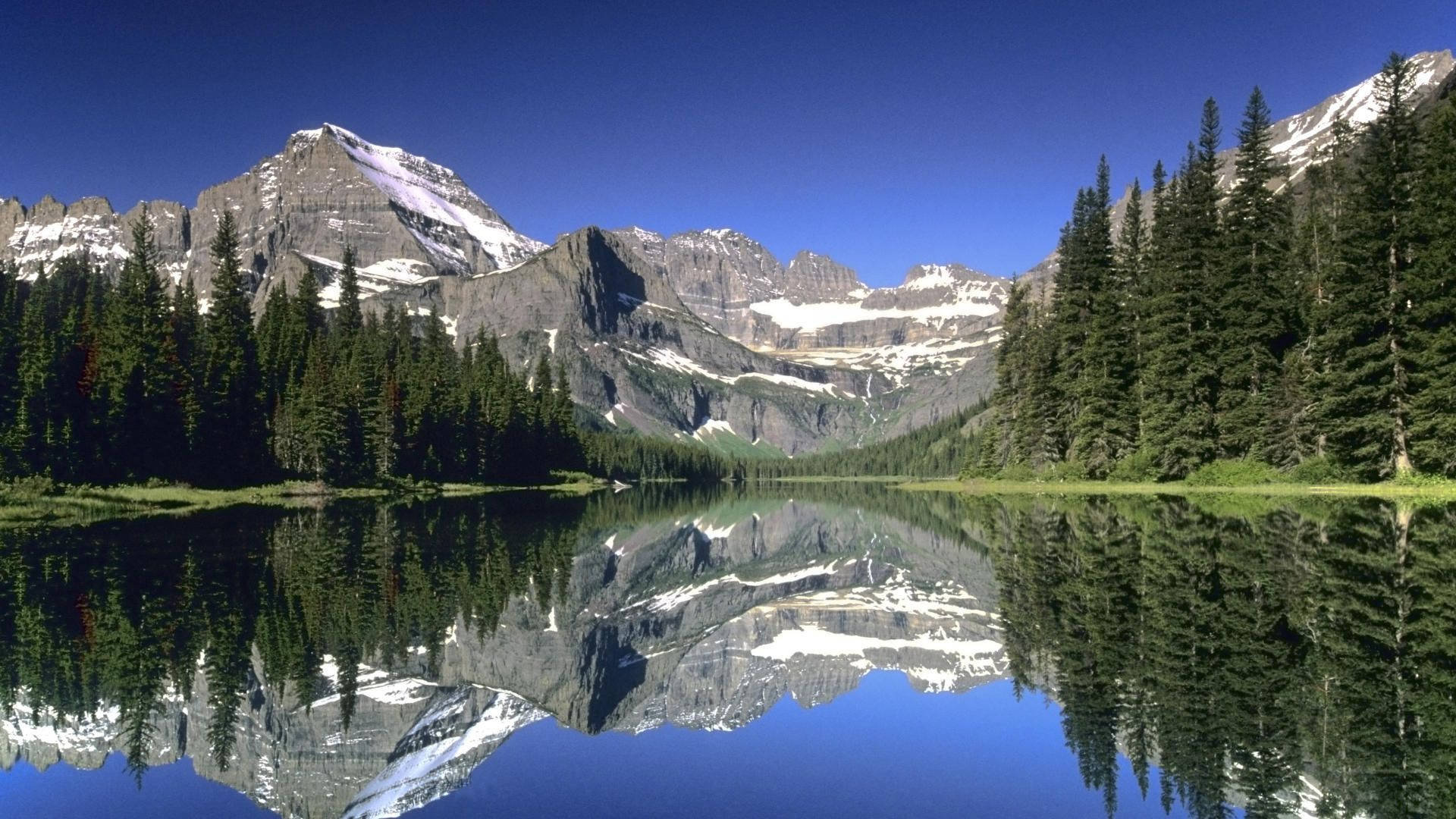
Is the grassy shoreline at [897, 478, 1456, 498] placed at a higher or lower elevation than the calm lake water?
higher

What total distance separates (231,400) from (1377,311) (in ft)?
266

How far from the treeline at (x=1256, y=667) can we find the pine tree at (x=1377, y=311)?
2330cm

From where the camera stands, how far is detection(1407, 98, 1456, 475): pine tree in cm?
4378

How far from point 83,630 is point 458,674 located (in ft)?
25.2

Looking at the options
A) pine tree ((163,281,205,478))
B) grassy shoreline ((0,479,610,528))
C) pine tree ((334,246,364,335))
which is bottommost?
grassy shoreline ((0,479,610,528))

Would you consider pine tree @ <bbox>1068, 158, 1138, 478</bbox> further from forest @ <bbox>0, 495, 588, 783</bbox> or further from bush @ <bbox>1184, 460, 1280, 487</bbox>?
forest @ <bbox>0, 495, 588, 783</bbox>

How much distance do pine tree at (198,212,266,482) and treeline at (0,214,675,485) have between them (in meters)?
0.14

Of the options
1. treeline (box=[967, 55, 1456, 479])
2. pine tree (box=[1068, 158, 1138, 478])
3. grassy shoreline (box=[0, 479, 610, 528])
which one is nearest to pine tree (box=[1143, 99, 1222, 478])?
treeline (box=[967, 55, 1456, 479])

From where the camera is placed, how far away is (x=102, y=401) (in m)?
65.1

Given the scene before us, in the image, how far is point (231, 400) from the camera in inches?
3071

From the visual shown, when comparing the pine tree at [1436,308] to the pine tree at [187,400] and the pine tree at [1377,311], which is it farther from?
the pine tree at [187,400]

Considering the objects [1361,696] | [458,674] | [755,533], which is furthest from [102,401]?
[1361,696]

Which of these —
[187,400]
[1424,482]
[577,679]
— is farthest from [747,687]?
[187,400]

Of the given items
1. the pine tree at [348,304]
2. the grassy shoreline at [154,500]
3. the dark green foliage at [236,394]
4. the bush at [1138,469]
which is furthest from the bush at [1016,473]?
the pine tree at [348,304]
